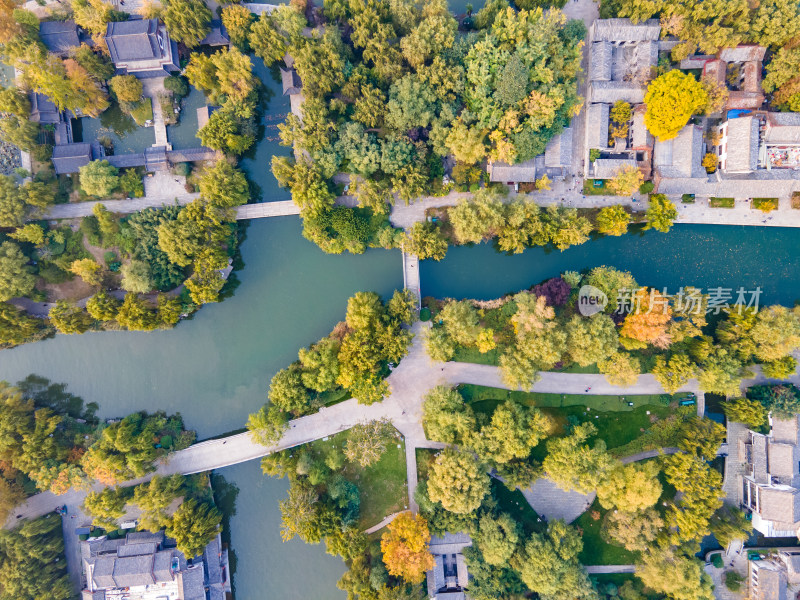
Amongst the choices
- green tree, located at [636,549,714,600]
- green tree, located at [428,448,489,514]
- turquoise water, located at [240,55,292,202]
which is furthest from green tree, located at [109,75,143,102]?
green tree, located at [636,549,714,600]

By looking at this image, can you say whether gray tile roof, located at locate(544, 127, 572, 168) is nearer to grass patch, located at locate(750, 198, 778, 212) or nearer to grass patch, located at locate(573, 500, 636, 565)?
grass patch, located at locate(750, 198, 778, 212)

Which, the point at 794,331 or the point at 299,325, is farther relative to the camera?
the point at 299,325

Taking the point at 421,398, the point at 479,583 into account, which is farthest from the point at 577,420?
the point at 479,583

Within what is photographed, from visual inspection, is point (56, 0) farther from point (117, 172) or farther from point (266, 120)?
point (266, 120)

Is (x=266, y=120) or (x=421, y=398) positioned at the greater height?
(x=266, y=120)

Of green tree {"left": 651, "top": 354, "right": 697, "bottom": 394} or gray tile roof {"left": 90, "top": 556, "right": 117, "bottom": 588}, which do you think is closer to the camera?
green tree {"left": 651, "top": 354, "right": 697, "bottom": 394}

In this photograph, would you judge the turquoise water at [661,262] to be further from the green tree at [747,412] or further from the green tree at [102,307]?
the green tree at [102,307]

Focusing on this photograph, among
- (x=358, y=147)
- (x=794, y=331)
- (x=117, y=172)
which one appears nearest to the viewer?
(x=794, y=331)
